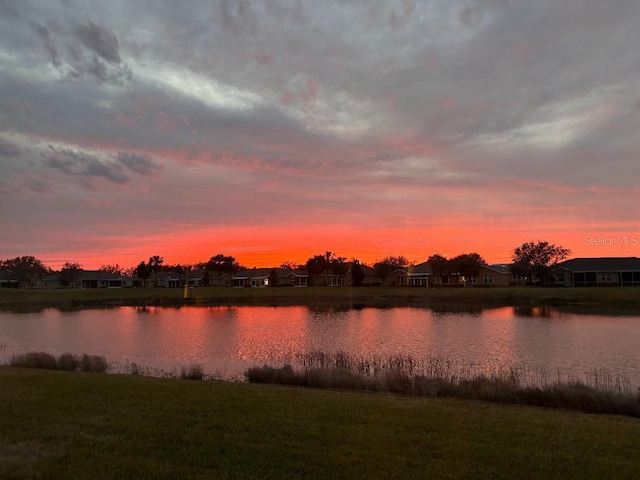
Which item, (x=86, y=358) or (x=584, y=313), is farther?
(x=584, y=313)

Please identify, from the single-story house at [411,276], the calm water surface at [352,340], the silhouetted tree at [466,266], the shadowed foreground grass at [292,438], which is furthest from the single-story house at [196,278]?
the shadowed foreground grass at [292,438]

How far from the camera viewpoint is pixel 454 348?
28.9m

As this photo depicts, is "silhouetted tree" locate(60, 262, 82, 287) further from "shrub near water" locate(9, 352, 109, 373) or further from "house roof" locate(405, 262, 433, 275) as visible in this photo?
"shrub near water" locate(9, 352, 109, 373)

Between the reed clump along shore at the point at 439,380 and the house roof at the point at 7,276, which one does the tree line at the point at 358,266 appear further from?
the reed clump along shore at the point at 439,380

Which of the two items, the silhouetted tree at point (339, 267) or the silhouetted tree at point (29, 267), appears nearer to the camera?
the silhouetted tree at point (339, 267)

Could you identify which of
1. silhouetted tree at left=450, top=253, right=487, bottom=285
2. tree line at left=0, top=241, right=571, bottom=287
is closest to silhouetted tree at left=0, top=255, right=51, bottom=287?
tree line at left=0, top=241, right=571, bottom=287

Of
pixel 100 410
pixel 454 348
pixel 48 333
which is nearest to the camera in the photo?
pixel 100 410

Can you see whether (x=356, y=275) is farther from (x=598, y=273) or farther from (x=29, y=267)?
(x=29, y=267)

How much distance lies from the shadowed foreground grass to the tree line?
9387 cm

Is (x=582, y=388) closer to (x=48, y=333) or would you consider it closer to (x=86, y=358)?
(x=86, y=358)

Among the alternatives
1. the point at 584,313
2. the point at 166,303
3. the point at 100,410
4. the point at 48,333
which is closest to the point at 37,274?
the point at 166,303

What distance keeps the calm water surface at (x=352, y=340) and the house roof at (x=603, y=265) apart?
4910cm

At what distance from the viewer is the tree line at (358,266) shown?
101 metres

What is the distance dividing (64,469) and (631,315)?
53.9 meters
